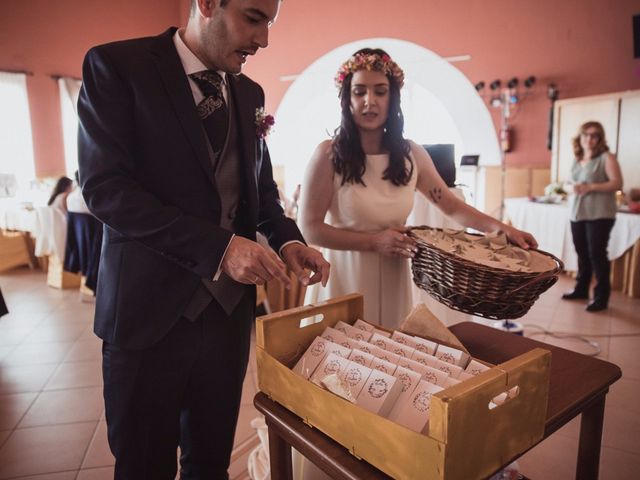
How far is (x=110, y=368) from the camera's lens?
106cm

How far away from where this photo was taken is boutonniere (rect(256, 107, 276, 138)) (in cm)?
121

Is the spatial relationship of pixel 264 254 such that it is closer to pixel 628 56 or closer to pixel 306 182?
pixel 306 182

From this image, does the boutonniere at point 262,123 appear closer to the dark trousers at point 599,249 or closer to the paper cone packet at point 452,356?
the paper cone packet at point 452,356

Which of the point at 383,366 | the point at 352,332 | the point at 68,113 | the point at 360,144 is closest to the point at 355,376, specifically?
the point at 383,366

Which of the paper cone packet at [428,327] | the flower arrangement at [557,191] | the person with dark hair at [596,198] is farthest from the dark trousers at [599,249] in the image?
the paper cone packet at [428,327]

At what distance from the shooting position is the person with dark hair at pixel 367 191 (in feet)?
5.36

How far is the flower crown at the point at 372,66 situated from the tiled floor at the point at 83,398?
5.44 feet

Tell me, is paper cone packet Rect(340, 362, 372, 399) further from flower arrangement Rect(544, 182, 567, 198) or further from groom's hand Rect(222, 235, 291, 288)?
flower arrangement Rect(544, 182, 567, 198)

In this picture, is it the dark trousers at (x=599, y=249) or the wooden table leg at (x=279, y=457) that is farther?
the dark trousers at (x=599, y=249)

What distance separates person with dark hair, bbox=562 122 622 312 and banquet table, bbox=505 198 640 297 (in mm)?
419

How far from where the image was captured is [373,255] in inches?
66.4

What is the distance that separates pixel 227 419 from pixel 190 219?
60 cm

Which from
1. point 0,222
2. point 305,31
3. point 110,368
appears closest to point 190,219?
point 110,368

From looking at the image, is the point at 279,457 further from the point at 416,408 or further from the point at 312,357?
the point at 416,408
